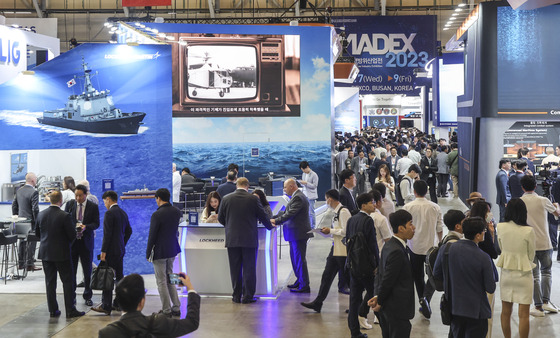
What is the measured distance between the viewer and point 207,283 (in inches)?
312

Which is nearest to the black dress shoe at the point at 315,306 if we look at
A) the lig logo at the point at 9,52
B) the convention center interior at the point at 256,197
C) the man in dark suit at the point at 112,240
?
the convention center interior at the point at 256,197

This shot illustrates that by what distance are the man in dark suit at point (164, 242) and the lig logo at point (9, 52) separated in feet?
12.7

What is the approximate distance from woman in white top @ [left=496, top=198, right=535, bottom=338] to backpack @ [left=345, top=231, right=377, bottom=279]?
1017 mm

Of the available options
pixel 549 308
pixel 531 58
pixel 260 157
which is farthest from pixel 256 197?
pixel 260 157

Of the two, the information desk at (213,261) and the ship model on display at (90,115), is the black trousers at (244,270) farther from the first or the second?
the ship model on display at (90,115)

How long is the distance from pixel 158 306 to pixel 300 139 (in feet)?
30.2

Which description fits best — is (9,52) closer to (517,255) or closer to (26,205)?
(26,205)

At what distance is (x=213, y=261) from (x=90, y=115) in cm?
276

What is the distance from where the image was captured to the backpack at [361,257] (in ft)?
18.7

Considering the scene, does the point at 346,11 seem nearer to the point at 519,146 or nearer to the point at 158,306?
the point at 519,146

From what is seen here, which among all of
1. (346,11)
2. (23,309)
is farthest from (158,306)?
(346,11)

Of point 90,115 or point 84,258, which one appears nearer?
point 84,258

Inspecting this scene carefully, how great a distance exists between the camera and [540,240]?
6656 millimetres

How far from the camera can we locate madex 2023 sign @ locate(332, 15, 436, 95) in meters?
20.1
